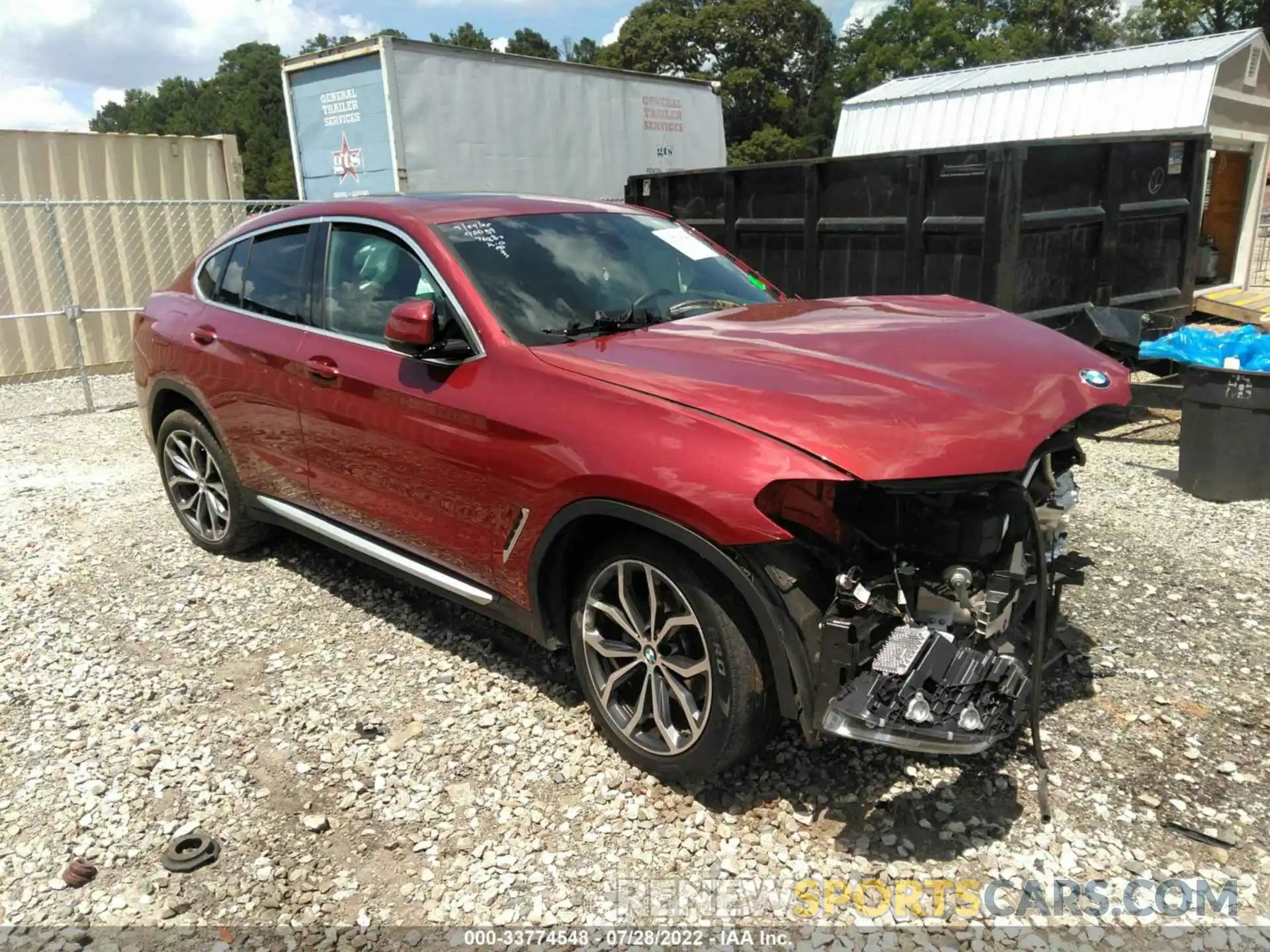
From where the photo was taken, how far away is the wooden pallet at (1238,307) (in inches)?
362

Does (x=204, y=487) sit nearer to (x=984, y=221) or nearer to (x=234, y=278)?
(x=234, y=278)

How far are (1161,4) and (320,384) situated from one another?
69259mm

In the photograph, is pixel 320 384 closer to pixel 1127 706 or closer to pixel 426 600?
pixel 426 600

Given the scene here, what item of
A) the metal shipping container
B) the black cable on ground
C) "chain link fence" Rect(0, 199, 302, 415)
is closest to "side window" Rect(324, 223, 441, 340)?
the black cable on ground

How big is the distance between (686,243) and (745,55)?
214 feet

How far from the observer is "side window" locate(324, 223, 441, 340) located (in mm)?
3725

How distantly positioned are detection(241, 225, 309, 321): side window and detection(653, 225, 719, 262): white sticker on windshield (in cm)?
165

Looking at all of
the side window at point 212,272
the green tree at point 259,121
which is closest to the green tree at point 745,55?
the green tree at point 259,121

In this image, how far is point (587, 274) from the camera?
12.2ft

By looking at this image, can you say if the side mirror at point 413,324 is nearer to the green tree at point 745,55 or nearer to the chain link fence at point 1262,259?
the chain link fence at point 1262,259

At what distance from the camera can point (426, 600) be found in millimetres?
4605

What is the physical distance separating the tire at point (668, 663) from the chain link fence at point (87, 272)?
9.19m

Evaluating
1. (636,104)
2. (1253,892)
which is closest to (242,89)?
(636,104)

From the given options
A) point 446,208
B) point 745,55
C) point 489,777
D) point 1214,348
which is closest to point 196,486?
point 446,208
